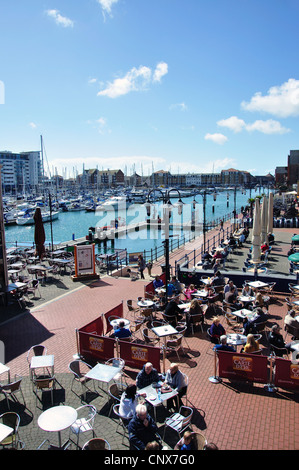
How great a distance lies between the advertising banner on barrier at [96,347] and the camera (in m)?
9.00

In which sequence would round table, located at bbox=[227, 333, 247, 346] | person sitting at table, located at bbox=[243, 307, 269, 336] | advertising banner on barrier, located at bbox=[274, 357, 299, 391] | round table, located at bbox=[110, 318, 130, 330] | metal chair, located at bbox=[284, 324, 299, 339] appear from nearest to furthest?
advertising banner on barrier, located at bbox=[274, 357, 299, 391]
round table, located at bbox=[227, 333, 247, 346]
metal chair, located at bbox=[284, 324, 299, 339]
person sitting at table, located at bbox=[243, 307, 269, 336]
round table, located at bbox=[110, 318, 130, 330]

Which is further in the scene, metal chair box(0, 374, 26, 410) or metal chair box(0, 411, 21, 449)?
metal chair box(0, 374, 26, 410)

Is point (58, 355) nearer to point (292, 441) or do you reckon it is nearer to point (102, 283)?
point (292, 441)

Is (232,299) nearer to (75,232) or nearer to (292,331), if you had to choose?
(292,331)

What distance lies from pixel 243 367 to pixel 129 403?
307cm

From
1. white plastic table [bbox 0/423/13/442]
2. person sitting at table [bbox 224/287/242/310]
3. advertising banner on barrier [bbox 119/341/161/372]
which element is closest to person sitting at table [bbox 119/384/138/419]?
advertising banner on barrier [bbox 119/341/161/372]

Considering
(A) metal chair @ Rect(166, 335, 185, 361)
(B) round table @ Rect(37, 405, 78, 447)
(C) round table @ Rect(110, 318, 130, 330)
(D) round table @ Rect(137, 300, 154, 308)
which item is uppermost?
(B) round table @ Rect(37, 405, 78, 447)

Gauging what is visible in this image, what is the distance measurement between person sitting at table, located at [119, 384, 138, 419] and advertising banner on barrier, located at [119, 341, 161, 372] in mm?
1821

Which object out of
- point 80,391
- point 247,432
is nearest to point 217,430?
point 247,432

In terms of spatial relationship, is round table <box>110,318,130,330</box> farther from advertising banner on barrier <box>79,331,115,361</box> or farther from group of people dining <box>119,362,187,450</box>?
group of people dining <box>119,362,187,450</box>

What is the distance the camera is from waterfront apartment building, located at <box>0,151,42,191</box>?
163250mm

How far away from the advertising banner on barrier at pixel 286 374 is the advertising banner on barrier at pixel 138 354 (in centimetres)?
283

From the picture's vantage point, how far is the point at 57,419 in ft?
18.7

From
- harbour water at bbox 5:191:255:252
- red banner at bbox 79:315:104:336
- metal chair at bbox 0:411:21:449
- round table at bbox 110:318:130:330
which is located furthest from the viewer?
harbour water at bbox 5:191:255:252
